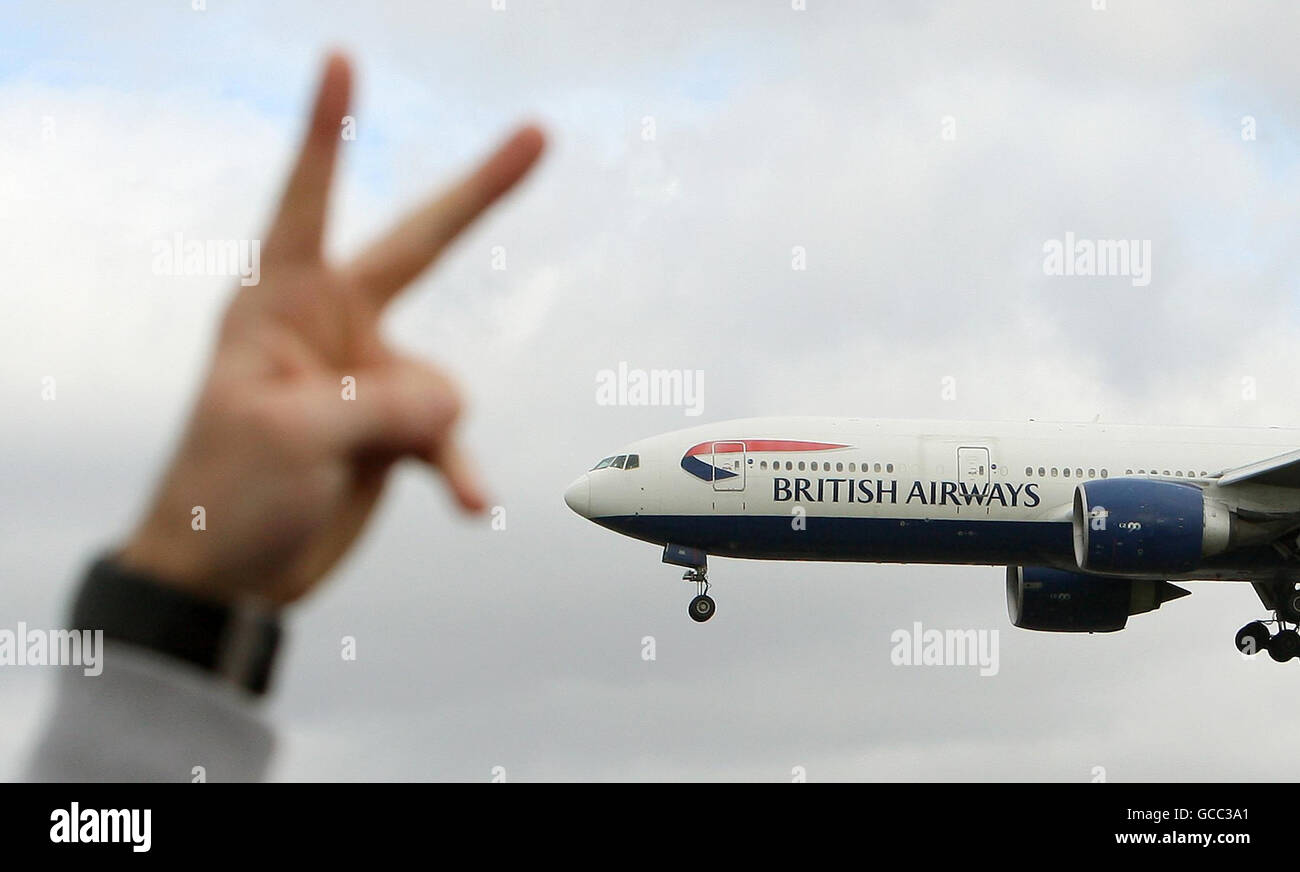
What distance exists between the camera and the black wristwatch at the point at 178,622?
6.69 feet

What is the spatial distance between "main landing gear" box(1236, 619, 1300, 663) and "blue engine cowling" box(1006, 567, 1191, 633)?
112 inches

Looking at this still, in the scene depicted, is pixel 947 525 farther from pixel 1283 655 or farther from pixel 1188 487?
pixel 1283 655

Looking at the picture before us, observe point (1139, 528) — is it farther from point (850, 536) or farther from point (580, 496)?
point (580, 496)

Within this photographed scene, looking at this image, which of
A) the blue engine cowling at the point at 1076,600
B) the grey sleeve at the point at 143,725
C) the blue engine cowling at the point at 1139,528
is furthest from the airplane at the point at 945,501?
the grey sleeve at the point at 143,725

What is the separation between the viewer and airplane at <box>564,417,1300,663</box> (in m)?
31.4

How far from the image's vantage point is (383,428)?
1903 mm

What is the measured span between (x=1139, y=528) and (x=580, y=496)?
10.8 meters

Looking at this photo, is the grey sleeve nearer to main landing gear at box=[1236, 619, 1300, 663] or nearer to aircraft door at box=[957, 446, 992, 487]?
aircraft door at box=[957, 446, 992, 487]

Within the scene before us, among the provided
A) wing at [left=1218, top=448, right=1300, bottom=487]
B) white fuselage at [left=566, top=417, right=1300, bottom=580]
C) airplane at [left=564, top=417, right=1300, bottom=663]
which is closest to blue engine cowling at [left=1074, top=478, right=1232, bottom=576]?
airplane at [left=564, top=417, right=1300, bottom=663]

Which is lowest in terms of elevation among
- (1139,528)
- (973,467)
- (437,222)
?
(437,222)

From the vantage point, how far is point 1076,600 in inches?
1491

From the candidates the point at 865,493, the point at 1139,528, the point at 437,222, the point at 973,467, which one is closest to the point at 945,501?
the point at 973,467

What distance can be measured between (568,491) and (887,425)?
21.7ft

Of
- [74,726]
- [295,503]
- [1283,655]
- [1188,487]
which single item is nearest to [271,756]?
[74,726]
